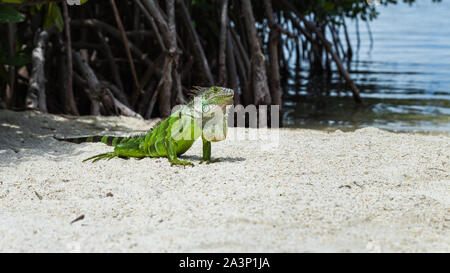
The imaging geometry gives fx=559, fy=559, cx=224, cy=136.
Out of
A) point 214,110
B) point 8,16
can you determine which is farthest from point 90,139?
point 214,110

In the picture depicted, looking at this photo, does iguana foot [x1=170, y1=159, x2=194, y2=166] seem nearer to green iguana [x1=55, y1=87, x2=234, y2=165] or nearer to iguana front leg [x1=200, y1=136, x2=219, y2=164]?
green iguana [x1=55, y1=87, x2=234, y2=165]

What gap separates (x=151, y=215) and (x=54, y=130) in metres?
2.92

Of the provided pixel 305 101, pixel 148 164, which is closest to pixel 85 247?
pixel 148 164


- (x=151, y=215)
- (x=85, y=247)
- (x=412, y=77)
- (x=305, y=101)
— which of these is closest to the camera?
(x=85, y=247)

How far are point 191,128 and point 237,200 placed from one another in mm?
900

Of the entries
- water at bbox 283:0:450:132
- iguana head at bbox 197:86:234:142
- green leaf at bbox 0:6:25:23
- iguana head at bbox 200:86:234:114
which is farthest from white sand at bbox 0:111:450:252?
water at bbox 283:0:450:132

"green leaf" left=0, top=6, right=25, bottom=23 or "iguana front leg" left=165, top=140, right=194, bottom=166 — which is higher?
"green leaf" left=0, top=6, right=25, bottom=23

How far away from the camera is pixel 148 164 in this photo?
4000 mm

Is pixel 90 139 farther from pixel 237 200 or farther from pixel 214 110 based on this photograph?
pixel 237 200

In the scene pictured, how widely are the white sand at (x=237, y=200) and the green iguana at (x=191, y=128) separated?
0.11 meters

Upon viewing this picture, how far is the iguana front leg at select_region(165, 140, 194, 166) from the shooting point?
12.8ft

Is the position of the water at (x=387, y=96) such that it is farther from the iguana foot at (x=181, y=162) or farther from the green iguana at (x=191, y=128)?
the iguana foot at (x=181, y=162)

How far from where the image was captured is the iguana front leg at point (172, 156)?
Answer: 12.8 feet
